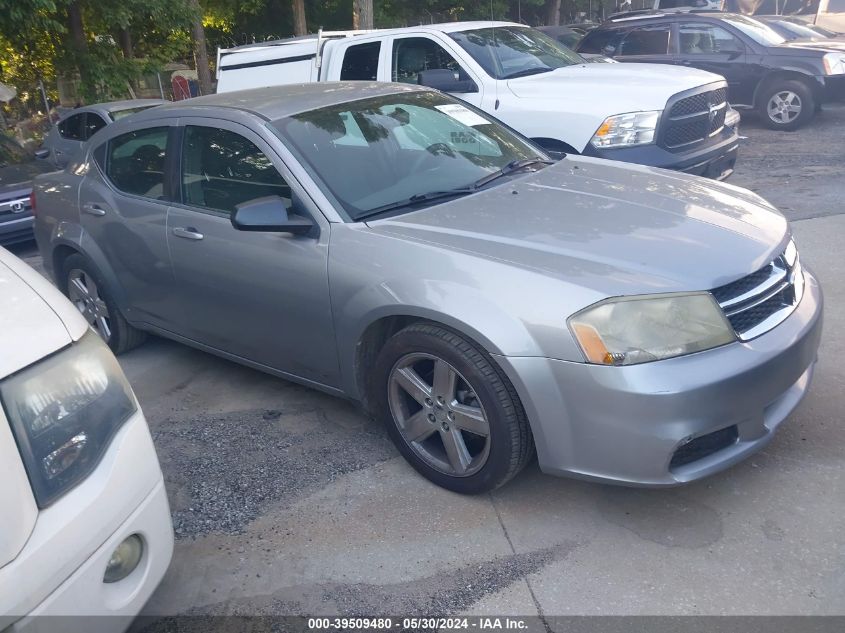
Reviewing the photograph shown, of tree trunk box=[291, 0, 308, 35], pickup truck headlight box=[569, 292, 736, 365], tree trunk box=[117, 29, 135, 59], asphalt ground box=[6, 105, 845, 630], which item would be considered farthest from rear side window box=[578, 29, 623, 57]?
pickup truck headlight box=[569, 292, 736, 365]

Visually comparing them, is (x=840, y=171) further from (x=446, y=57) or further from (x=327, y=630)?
(x=327, y=630)

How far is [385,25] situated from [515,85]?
1642 cm

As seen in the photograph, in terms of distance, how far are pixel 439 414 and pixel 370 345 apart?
489 mm

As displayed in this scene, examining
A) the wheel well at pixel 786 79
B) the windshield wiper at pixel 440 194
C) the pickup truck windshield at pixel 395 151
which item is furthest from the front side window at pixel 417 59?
the wheel well at pixel 786 79

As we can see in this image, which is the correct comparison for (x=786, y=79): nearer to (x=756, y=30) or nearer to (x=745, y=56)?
(x=745, y=56)

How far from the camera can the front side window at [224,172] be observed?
3906mm

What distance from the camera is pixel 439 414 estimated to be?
3299mm

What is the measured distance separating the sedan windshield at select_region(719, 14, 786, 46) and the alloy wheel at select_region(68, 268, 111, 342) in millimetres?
10172

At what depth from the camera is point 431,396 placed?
330cm

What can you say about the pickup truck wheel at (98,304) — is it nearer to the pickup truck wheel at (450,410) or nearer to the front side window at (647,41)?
the pickup truck wheel at (450,410)

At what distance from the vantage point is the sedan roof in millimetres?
4137

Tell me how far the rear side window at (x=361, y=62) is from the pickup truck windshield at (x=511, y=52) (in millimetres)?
936

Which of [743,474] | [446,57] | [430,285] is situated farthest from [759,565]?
[446,57]

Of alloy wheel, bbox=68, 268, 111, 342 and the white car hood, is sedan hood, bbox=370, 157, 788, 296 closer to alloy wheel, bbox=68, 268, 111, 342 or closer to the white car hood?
the white car hood
